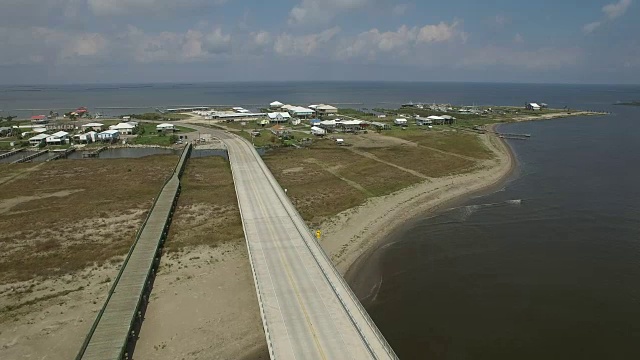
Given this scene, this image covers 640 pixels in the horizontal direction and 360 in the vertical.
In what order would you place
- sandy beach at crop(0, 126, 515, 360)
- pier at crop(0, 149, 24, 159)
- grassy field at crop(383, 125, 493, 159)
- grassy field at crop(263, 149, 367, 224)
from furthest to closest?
grassy field at crop(383, 125, 493, 159)
pier at crop(0, 149, 24, 159)
grassy field at crop(263, 149, 367, 224)
sandy beach at crop(0, 126, 515, 360)

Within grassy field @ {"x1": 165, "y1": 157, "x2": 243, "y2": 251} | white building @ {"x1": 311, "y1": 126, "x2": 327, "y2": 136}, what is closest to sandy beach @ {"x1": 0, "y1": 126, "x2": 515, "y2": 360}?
grassy field @ {"x1": 165, "y1": 157, "x2": 243, "y2": 251}

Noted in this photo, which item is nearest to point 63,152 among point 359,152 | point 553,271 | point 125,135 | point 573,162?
point 125,135

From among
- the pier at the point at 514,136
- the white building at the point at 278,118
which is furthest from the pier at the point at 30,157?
the pier at the point at 514,136

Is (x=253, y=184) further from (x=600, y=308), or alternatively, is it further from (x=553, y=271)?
(x=600, y=308)

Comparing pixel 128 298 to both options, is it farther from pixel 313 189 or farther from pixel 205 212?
pixel 313 189

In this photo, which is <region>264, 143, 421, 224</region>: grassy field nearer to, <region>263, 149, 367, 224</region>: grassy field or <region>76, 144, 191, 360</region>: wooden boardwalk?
<region>263, 149, 367, 224</region>: grassy field

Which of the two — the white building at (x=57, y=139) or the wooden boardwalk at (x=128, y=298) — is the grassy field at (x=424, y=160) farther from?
the white building at (x=57, y=139)

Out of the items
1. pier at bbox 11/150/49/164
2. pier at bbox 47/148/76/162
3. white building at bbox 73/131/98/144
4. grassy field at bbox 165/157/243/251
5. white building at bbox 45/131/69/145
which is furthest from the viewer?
white building at bbox 73/131/98/144

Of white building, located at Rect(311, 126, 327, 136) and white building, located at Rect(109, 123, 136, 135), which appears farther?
white building, located at Rect(311, 126, 327, 136)
